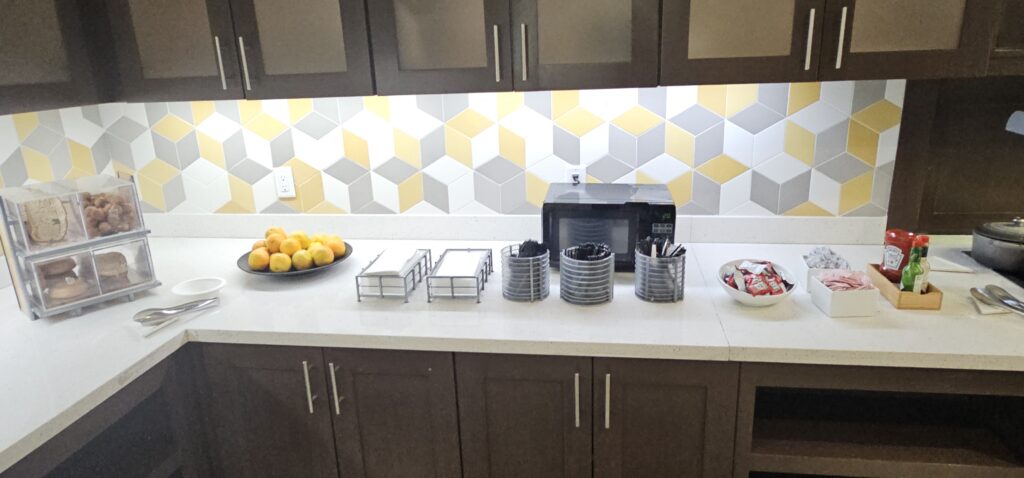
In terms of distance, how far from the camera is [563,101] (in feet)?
7.00

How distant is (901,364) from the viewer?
1.42 m

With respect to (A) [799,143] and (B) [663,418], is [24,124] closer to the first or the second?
(B) [663,418]

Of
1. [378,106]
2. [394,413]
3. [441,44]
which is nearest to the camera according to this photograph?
[394,413]

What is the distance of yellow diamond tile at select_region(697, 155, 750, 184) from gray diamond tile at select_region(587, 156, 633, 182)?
251 millimetres

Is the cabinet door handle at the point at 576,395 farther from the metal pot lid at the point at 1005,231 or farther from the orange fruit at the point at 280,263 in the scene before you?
the metal pot lid at the point at 1005,231

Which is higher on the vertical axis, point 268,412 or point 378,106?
point 378,106

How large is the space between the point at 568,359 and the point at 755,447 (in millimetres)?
526

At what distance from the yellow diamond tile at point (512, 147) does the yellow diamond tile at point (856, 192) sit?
106 centimetres

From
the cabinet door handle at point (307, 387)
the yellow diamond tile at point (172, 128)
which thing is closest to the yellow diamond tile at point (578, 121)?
the cabinet door handle at point (307, 387)

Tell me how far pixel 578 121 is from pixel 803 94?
2.35ft

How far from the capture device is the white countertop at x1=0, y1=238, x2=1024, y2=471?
139 centimetres

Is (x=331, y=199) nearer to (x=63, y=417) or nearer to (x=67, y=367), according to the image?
(x=67, y=367)

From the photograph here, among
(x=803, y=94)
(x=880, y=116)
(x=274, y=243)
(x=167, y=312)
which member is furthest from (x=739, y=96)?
(x=167, y=312)

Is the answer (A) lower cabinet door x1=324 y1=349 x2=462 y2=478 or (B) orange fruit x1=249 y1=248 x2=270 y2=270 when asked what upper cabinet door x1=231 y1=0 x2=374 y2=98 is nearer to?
(B) orange fruit x1=249 y1=248 x2=270 y2=270
